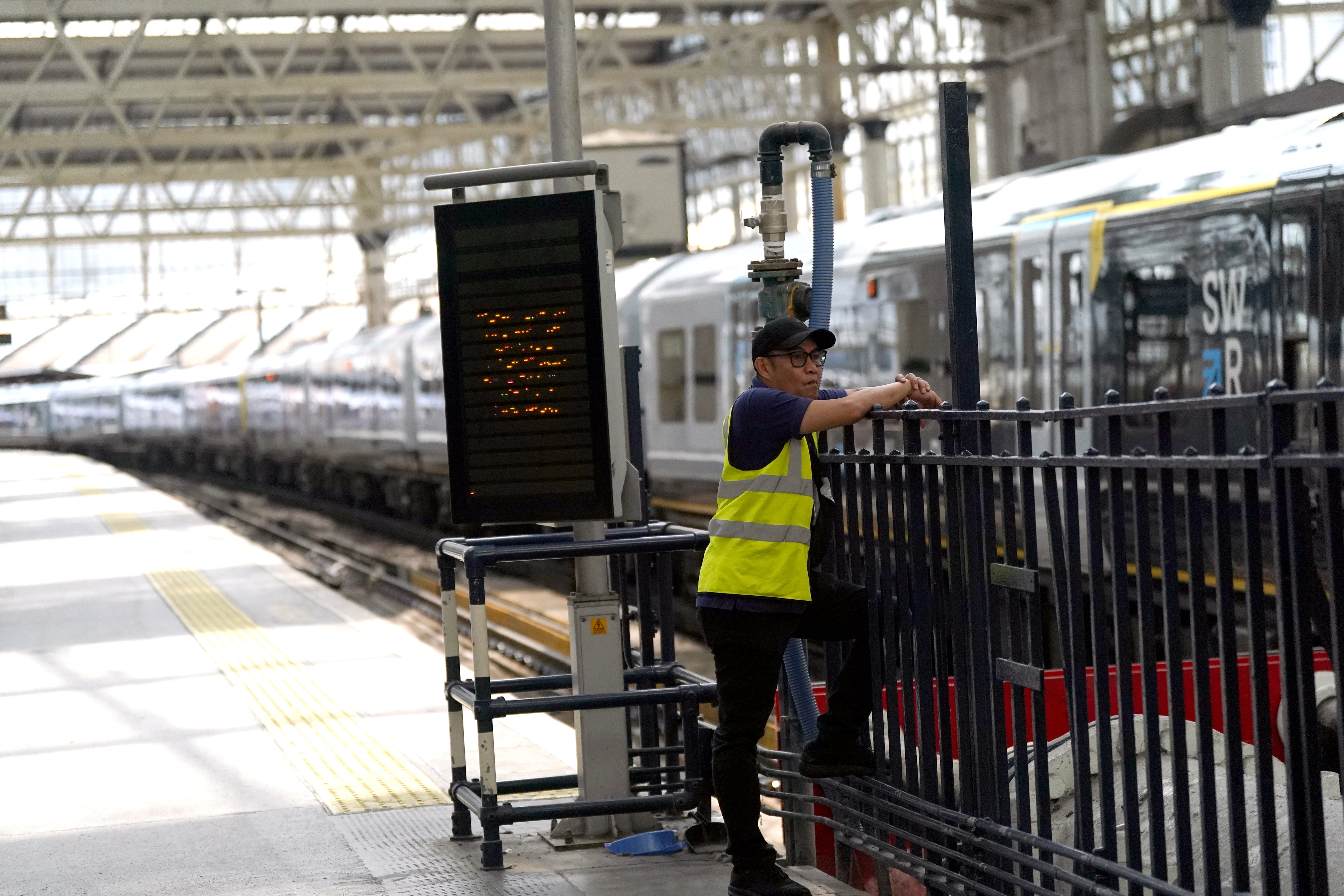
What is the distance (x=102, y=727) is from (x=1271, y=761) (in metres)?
6.17

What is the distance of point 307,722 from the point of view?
773 cm

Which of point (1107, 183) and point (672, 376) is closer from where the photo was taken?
point (1107, 183)

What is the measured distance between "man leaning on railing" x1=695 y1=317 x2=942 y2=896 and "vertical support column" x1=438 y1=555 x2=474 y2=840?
3.96ft

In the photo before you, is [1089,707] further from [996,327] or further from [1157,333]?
[996,327]

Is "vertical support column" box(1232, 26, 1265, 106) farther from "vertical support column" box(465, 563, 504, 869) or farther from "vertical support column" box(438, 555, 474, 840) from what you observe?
"vertical support column" box(465, 563, 504, 869)

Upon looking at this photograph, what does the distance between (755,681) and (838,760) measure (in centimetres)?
38

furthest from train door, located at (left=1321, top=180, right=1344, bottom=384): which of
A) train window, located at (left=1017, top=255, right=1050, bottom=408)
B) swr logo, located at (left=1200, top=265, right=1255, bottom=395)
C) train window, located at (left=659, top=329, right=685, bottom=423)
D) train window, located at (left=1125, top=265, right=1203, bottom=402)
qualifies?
train window, located at (left=659, top=329, right=685, bottom=423)

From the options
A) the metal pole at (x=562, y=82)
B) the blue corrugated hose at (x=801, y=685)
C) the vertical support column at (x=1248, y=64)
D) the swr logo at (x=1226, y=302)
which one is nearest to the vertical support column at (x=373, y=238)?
the vertical support column at (x=1248, y=64)

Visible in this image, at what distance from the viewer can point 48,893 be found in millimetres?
5020

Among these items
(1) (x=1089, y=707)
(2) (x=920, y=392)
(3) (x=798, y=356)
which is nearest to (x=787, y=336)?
(3) (x=798, y=356)

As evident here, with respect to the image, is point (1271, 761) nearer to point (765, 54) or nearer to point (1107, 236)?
point (1107, 236)

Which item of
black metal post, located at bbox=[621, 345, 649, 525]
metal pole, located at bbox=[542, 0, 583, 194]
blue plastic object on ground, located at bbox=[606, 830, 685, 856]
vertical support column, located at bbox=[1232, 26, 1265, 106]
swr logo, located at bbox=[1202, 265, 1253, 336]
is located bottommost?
blue plastic object on ground, located at bbox=[606, 830, 685, 856]

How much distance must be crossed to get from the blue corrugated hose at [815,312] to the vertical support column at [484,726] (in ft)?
3.14

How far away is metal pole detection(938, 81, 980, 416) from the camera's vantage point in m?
4.27
